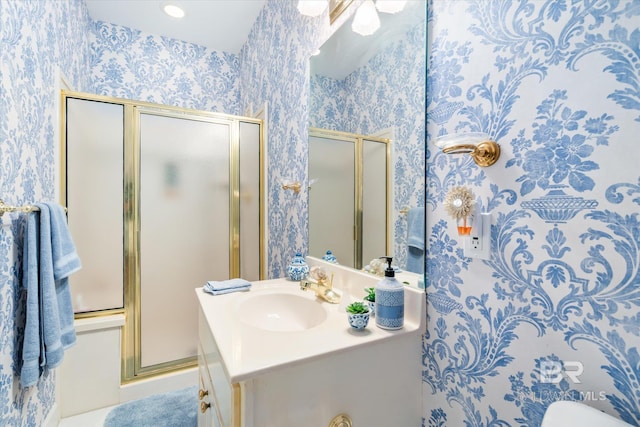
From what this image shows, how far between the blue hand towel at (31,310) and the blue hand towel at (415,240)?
1.45m

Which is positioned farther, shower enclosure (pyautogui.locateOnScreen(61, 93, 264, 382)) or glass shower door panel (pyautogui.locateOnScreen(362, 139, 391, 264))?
shower enclosure (pyautogui.locateOnScreen(61, 93, 264, 382))

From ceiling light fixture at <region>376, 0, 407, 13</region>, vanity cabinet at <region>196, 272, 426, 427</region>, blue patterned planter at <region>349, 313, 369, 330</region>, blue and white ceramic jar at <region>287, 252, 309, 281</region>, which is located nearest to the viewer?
vanity cabinet at <region>196, 272, 426, 427</region>

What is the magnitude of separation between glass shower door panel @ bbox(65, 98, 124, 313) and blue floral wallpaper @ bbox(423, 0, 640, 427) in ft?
6.21

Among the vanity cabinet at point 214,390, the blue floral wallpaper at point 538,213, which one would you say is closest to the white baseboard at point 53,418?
the vanity cabinet at point 214,390

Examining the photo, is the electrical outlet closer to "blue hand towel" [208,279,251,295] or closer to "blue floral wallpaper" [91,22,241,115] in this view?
"blue hand towel" [208,279,251,295]

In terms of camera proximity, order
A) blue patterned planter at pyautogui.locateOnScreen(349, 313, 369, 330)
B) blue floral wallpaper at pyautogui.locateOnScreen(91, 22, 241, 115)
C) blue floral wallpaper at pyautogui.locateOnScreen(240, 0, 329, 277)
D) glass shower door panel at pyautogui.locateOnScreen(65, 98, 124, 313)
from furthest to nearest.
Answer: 1. blue floral wallpaper at pyautogui.locateOnScreen(91, 22, 241, 115)
2. glass shower door panel at pyautogui.locateOnScreen(65, 98, 124, 313)
3. blue floral wallpaper at pyautogui.locateOnScreen(240, 0, 329, 277)
4. blue patterned planter at pyautogui.locateOnScreen(349, 313, 369, 330)

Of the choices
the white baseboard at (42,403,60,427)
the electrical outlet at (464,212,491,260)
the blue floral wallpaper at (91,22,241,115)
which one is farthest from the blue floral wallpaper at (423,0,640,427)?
the blue floral wallpaper at (91,22,241,115)

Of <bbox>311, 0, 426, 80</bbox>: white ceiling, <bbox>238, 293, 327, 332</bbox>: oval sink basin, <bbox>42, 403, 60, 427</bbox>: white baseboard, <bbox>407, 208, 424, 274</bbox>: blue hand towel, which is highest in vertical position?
<bbox>311, 0, 426, 80</bbox>: white ceiling

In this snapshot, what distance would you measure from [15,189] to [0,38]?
0.52m

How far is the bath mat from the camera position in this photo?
157cm

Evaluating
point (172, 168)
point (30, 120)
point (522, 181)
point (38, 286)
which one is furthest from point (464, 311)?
point (172, 168)

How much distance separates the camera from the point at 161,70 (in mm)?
2625

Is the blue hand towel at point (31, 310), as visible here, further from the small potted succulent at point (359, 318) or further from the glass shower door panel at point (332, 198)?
the small potted succulent at point (359, 318)

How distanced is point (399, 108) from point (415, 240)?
1.44 feet
